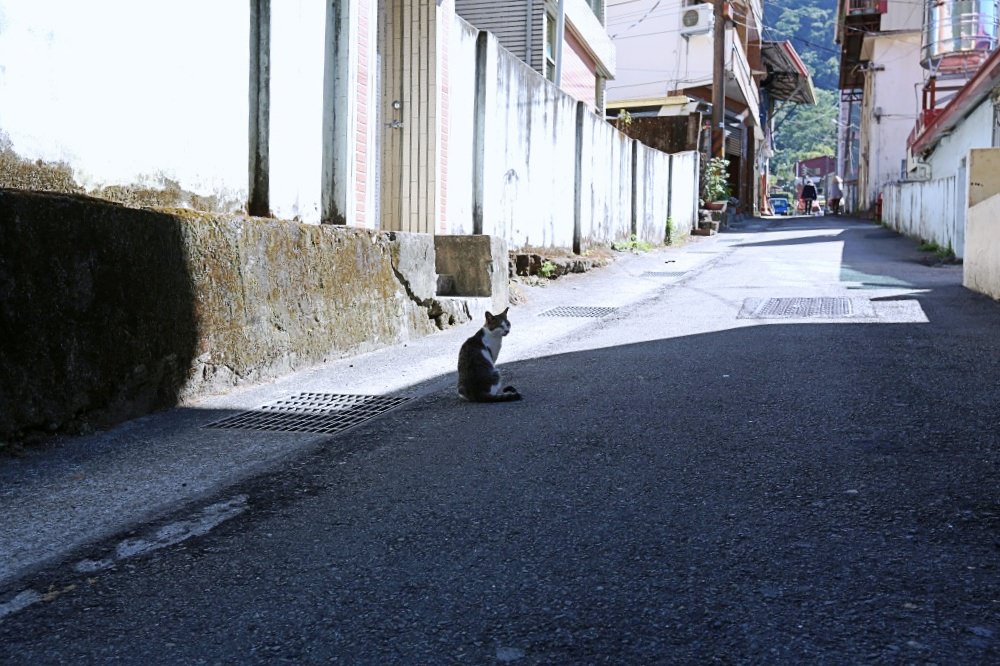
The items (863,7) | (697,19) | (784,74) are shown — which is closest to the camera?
(697,19)

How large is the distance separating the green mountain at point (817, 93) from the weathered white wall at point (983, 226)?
69656 mm

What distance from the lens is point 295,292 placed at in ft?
20.1

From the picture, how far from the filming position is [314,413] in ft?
16.2

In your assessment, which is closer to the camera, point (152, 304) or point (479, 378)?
point (152, 304)

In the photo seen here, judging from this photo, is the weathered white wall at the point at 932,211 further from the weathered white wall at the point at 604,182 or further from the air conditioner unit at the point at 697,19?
the air conditioner unit at the point at 697,19

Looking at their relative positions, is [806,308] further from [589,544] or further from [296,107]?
[589,544]

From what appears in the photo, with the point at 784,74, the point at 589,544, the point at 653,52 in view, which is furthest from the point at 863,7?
the point at 589,544

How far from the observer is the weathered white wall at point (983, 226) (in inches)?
384

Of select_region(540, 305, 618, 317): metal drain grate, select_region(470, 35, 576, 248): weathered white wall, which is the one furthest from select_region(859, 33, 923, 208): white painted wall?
select_region(540, 305, 618, 317): metal drain grate

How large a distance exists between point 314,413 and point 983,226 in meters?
8.64

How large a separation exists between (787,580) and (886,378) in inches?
131

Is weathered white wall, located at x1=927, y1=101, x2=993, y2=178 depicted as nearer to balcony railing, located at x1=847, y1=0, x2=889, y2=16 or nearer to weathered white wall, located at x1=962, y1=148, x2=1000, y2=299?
weathered white wall, located at x1=962, y1=148, x2=1000, y2=299

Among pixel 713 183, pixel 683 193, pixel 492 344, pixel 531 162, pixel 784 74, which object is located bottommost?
pixel 492 344

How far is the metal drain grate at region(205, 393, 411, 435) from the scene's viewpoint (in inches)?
182
